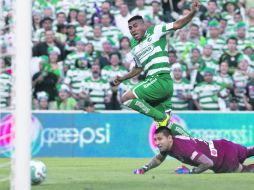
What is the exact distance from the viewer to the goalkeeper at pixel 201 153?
10.5 metres

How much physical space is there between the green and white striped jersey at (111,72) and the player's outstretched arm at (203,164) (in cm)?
751

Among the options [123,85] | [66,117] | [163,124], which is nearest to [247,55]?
[123,85]

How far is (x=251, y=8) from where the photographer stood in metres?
20.6

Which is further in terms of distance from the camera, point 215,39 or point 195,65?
point 215,39

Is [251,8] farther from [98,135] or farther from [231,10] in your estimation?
[98,135]

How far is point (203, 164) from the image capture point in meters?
10.5

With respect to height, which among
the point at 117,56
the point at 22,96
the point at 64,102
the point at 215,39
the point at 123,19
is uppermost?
the point at 123,19

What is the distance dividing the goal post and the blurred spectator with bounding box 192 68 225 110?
11.1 meters

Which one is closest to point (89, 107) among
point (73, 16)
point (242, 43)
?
point (73, 16)

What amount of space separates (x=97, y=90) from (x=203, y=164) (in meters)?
7.47

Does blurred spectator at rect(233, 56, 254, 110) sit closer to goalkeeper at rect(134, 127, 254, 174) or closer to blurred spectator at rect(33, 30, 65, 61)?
blurred spectator at rect(33, 30, 65, 61)

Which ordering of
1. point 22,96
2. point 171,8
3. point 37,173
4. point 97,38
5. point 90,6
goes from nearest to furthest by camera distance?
point 22,96
point 37,173
point 97,38
point 90,6
point 171,8

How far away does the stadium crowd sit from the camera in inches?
699

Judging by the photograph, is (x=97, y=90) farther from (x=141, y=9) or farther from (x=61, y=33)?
(x=141, y=9)
